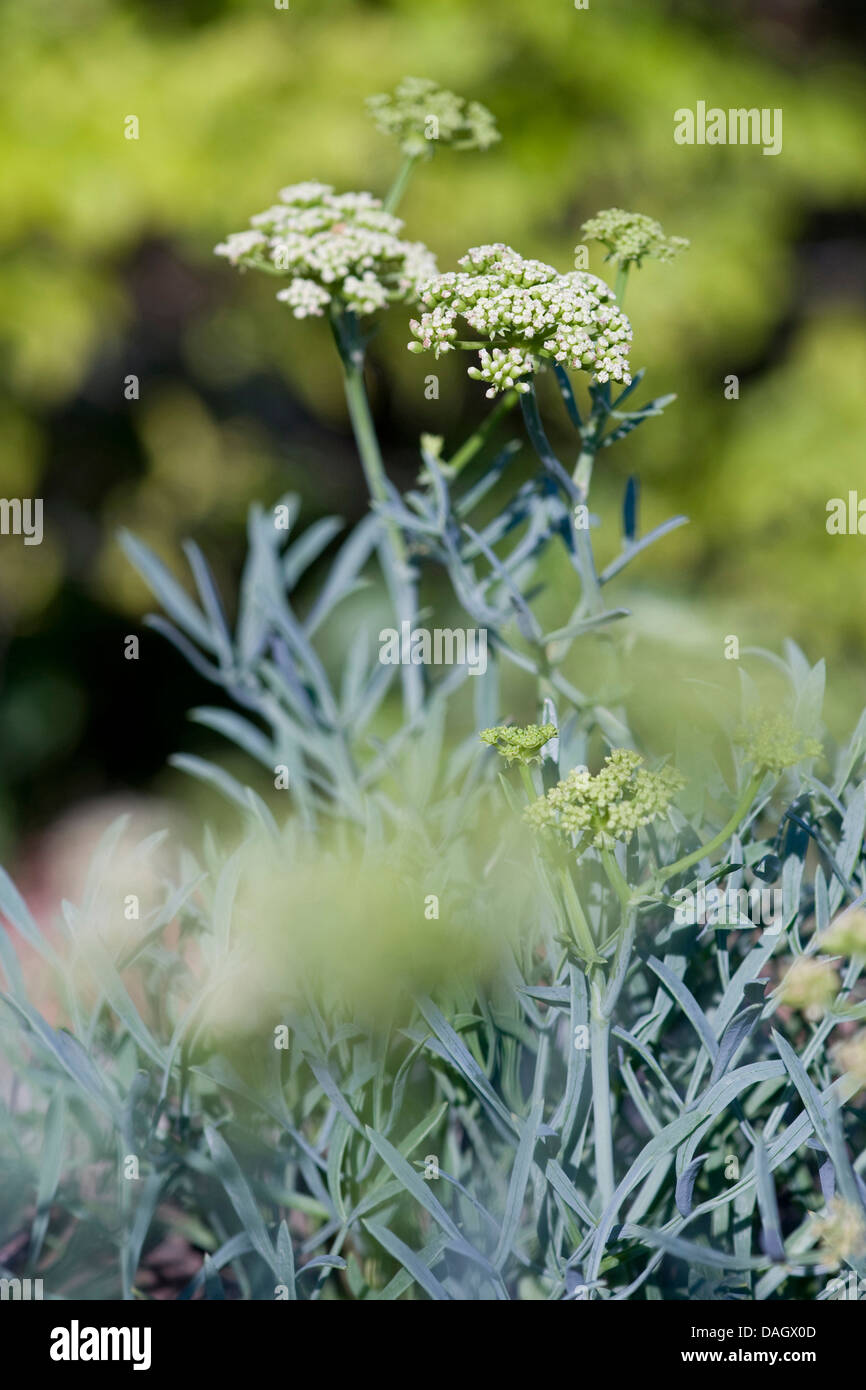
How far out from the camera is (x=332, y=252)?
1.47ft

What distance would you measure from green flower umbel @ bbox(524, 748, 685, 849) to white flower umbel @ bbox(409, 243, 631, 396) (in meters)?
0.11

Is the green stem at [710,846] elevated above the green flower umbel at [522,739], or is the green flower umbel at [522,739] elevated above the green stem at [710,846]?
the green flower umbel at [522,739]

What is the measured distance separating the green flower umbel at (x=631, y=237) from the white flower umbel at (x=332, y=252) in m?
0.06

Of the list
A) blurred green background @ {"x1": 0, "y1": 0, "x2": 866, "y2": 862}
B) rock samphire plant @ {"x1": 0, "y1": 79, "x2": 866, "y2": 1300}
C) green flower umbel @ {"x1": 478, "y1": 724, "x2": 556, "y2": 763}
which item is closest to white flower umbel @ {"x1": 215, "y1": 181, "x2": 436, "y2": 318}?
rock samphire plant @ {"x1": 0, "y1": 79, "x2": 866, "y2": 1300}

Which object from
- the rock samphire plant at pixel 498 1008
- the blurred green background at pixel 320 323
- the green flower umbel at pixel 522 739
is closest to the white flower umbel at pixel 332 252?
the rock samphire plant at pixel 498 1008

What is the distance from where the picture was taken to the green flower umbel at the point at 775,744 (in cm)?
34

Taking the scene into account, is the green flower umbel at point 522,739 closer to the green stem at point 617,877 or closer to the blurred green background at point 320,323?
the green stem at point 617,877

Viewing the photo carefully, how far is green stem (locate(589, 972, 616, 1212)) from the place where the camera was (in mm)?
337

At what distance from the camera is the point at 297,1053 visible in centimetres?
37

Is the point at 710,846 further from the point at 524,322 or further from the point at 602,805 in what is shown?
the point at 524,322

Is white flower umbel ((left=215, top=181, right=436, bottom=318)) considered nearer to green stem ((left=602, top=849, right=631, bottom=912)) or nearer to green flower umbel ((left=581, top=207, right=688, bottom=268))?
green flower umbel ((left=581, top=207, right=688, bottom=268))

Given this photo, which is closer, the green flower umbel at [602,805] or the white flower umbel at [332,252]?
the green flower umbel at [602,805]
